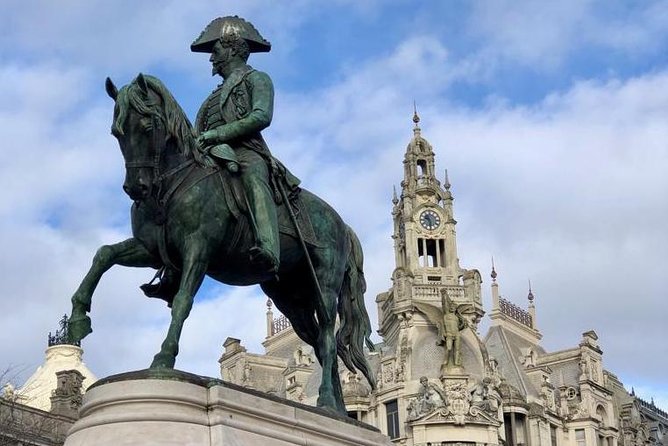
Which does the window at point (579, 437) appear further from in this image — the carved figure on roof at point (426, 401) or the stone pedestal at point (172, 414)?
the stone pedestal at point (172, 414)

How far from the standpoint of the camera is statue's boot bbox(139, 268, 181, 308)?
36.5 ft

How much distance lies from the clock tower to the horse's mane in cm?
5037

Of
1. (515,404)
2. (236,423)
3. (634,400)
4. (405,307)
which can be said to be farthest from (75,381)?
(634,400)

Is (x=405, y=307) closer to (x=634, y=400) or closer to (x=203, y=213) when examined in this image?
(x=634, y=400)

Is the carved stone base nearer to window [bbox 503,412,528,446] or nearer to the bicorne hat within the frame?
window [bbox 503,412,528,446]

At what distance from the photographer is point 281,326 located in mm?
74625

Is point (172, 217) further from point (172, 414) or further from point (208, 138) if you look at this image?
point (172, 414)

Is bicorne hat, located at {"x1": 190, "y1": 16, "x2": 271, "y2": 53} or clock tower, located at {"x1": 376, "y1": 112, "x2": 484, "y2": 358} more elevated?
clock tower, located at {"x1": 376, "y1": 112, "x2": 484, "y2": 358}

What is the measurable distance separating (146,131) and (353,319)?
3758 millimetres

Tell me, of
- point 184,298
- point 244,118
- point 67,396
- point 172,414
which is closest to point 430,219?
point 67,396

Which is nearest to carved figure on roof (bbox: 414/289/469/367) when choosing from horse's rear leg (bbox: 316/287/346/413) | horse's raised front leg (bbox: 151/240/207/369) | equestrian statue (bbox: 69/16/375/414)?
equestrian statue (bbox: 69/16/375/414)

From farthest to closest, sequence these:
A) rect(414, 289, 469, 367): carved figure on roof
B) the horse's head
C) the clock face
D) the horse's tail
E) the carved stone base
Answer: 1. the clock face
2. rect(414, 289, 469, 367): carved figure on roof
3. the carved stone base
4. the horse's tail
5. the horse's head

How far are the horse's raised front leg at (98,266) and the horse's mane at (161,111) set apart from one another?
41.7 inches

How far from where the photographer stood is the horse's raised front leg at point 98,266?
10.7m
